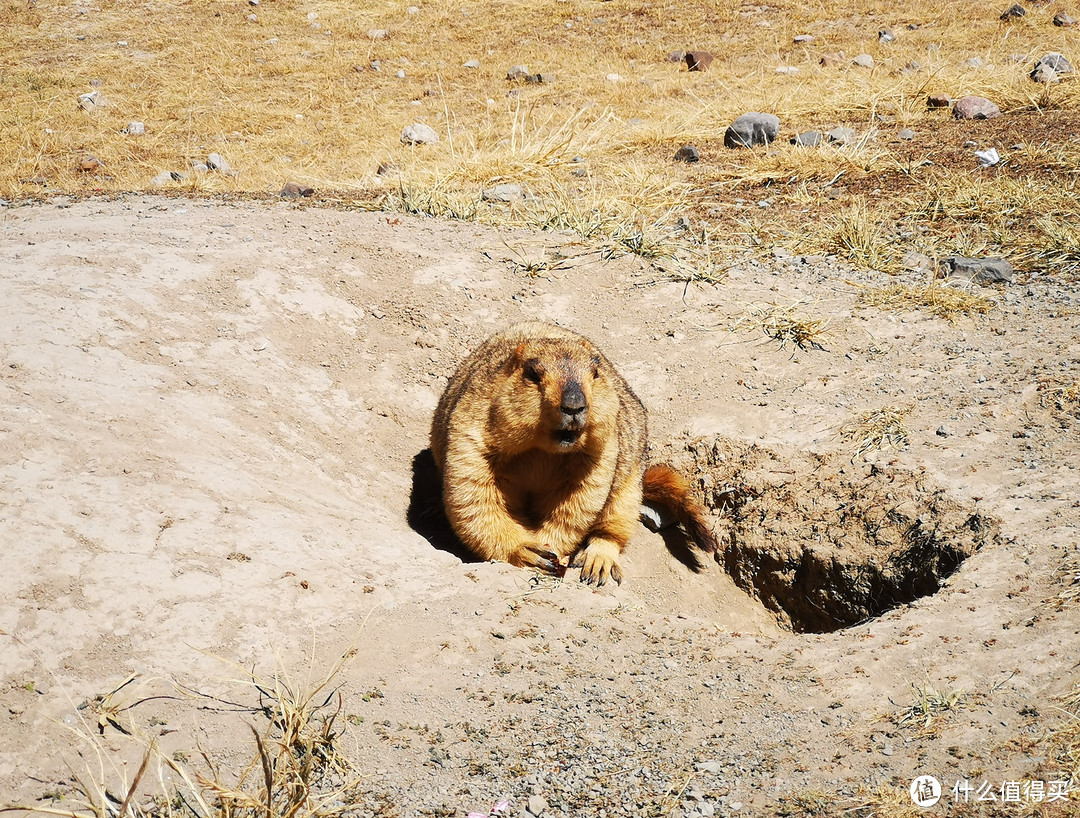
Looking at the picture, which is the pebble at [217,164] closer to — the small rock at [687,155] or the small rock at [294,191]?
the small rock at [294,191]

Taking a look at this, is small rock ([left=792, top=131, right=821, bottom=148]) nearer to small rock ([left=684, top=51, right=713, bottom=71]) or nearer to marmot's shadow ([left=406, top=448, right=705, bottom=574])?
small rock ([left=684, top=51, right=713, bottom=71])

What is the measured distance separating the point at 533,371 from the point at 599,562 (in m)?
1.29

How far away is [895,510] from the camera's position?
200 inches

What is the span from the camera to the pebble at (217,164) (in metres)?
10.6

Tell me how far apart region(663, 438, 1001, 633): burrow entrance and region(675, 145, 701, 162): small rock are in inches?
202

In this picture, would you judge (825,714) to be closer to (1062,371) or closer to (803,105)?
(1062,371)

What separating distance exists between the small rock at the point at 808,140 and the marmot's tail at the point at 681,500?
5.67 m

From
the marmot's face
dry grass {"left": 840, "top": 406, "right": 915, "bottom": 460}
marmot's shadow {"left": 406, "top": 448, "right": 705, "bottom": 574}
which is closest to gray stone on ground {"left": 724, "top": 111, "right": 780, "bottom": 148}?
dry grass {"left": 840, "top": 406, "right": 915, "bottom": 460}

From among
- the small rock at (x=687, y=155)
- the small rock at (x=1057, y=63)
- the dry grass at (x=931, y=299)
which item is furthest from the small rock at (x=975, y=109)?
the dry grass at (x=931, y=299)

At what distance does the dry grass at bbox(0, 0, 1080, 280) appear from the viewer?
27.5 feet

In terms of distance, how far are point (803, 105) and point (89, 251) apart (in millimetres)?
8973

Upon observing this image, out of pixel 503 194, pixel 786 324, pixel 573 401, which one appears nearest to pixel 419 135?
pixel 503 194

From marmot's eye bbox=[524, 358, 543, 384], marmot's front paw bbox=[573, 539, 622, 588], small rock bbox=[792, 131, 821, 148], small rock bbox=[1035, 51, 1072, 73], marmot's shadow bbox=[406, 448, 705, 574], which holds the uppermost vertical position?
small rock bbox=[1035, 51, 1072, 73]

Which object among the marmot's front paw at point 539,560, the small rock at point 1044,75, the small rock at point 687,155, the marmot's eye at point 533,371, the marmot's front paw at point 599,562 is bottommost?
the marmot's front paw at point 599,562
